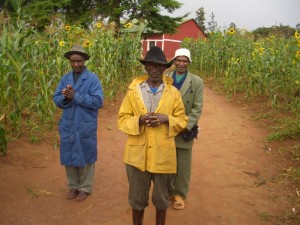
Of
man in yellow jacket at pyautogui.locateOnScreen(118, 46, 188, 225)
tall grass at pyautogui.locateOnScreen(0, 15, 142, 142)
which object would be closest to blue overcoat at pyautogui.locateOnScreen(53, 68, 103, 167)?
man in yellow jacket at pyautogui.locateOnScreen(118, 46, 188, 225)

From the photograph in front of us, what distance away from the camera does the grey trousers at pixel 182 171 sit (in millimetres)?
3070

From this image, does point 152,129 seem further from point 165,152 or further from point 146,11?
point 146,11

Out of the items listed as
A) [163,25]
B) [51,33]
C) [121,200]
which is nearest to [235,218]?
[121,200]

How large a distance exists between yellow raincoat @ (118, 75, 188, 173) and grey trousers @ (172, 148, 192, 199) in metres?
0.55

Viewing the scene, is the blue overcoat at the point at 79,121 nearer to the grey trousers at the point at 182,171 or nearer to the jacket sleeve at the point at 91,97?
the jacket sleeve at the point at 91,97

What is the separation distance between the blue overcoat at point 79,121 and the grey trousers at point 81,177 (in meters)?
0.14

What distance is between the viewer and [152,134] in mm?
2480

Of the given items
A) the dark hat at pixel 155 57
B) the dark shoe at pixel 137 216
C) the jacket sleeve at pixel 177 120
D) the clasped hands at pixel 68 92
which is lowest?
the dark shoe at pixel 137 216

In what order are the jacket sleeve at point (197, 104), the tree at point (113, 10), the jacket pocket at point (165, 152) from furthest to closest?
the tree at point (113, 10)
the jacket sleeve at point (197, 104)
the jacket pocket at point (165, 152)

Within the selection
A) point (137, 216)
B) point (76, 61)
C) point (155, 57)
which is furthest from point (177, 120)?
point (76, 61)

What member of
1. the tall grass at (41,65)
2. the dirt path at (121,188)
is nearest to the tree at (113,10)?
the tall grass at (41,65)

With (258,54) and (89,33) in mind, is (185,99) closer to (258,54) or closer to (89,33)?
(89,33)

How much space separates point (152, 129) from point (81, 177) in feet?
4.29

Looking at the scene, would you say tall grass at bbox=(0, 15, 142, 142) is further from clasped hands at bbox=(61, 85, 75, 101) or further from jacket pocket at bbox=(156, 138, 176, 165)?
jacket pocket at bbox=(156, 138, 176, 165)
